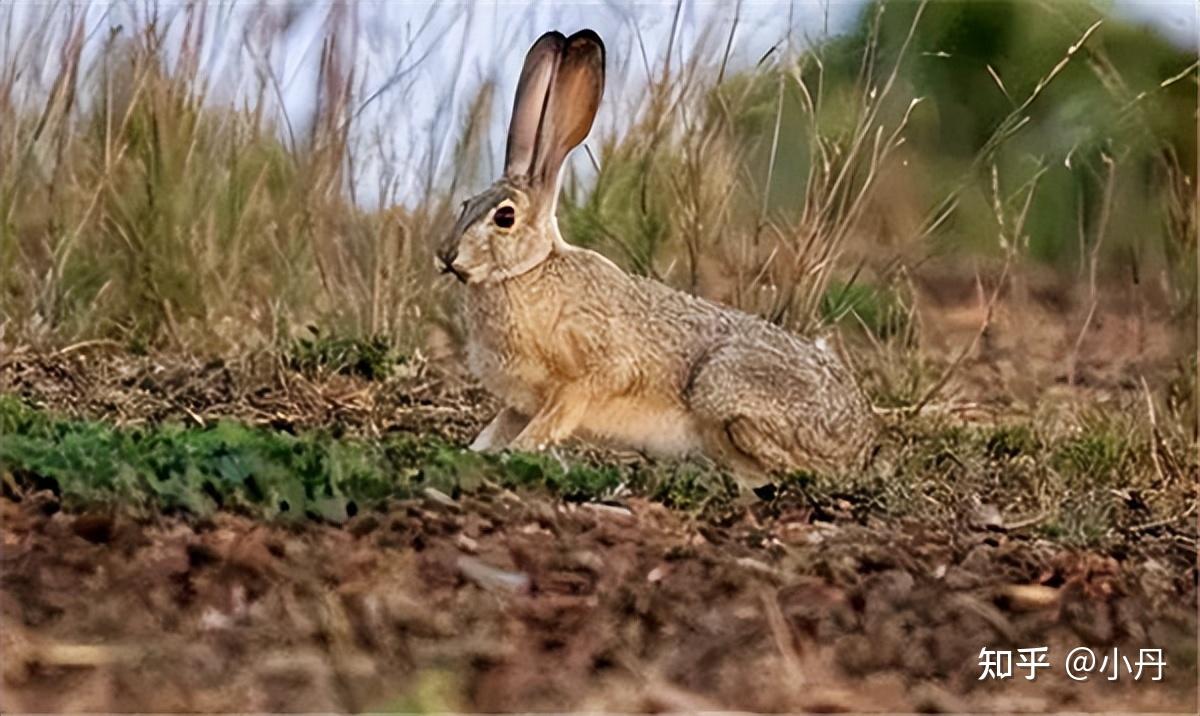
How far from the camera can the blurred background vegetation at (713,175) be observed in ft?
12.8

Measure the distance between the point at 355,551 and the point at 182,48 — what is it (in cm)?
138

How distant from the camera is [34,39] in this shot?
3.88 meters

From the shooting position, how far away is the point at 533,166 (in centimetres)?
370

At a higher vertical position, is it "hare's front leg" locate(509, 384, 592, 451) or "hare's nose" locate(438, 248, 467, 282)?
"hare's nose" locate(438, 248, 467, 282)

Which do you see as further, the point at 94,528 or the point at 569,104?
the point at 569,104

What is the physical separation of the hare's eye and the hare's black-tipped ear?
3.8 inches

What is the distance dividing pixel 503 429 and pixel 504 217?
19.4 inches

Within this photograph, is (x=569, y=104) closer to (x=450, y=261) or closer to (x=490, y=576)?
(x=450, y=261)

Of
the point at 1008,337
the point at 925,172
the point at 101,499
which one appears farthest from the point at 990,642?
the point at 101,499

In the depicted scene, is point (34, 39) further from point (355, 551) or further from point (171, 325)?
point (355, 551)

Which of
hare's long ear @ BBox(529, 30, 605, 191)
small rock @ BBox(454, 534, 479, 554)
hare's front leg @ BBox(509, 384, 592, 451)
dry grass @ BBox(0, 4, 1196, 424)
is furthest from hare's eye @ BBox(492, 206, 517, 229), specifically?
small rock @ BBox(454, 534, 479, 554)

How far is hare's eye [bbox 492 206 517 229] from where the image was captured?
3.64 metres

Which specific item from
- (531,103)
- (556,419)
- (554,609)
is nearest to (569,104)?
(531,103)

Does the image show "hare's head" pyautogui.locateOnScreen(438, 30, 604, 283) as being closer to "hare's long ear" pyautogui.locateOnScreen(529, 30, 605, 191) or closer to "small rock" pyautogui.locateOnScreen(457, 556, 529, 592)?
"hare's long ear" pyautogui.locateOnScreen(529, 30, 605, 191)
